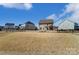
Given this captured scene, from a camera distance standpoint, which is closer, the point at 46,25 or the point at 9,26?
the point at 9,26

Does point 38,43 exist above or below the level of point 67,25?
below

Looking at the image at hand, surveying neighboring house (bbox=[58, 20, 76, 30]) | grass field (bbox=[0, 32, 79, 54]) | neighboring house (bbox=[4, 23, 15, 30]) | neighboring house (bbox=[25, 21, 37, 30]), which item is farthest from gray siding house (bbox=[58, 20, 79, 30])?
neighboring house (bbox=[4, 23, 15, 30])

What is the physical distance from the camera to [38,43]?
15.0ft

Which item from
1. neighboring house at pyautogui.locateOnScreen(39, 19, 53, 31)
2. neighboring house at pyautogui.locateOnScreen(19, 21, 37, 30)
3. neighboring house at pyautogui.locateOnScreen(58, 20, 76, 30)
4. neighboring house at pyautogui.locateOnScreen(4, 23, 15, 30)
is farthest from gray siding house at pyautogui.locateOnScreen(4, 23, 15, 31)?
neighboring house at pyautogui.locateOnScreen(58, 20, 76, 30)

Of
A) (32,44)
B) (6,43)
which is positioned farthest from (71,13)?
(6,43)

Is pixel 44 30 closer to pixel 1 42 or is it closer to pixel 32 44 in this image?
pixel 32 44

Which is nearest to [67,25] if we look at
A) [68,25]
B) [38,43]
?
[68,25]

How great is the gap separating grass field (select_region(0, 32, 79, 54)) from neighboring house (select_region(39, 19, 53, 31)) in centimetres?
9

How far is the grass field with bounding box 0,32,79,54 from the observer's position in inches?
178

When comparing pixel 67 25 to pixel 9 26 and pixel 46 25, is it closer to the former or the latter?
pixel 46 25

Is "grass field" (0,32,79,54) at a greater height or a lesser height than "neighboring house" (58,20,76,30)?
lesser

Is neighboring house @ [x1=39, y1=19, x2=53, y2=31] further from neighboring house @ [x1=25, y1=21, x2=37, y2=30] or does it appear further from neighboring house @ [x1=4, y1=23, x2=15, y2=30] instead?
neighboring house @ [x1=4, y1=23, x2=15, y2=30]

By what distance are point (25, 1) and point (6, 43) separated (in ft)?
2.54

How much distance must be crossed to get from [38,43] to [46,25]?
33 cm
